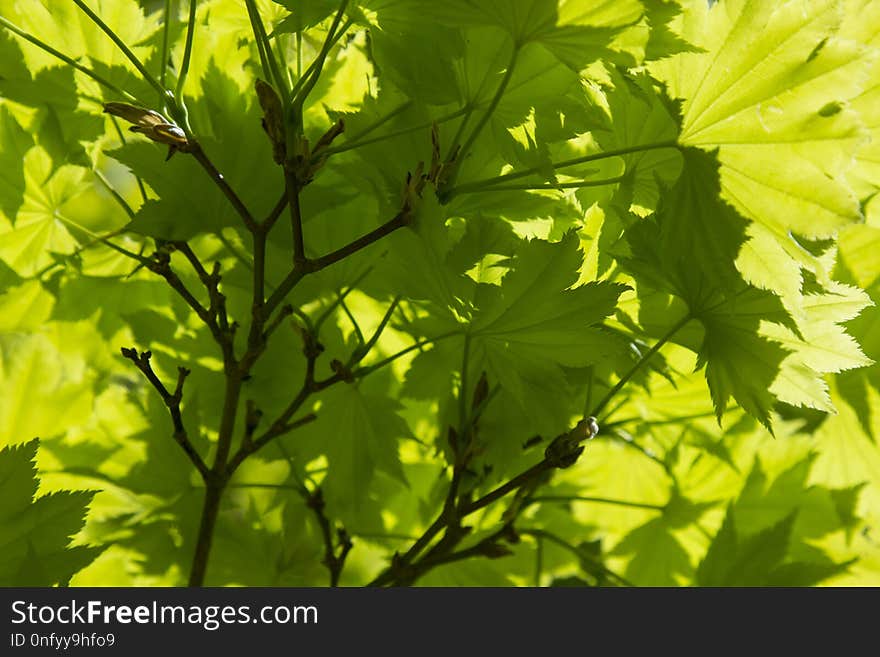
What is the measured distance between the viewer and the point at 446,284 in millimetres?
683

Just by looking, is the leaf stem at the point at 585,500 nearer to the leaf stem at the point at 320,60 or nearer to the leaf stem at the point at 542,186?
the leaf stem at the point at 542,186

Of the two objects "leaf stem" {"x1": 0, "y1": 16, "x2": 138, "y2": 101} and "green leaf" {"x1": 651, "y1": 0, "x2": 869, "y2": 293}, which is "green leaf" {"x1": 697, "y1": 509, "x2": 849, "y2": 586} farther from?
"leaf stem" {"x1": 0, "y1": 16, "x2": 138, "y2": 101}

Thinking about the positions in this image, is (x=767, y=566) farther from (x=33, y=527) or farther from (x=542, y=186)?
(x=33, y=527)

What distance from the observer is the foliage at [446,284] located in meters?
0.64

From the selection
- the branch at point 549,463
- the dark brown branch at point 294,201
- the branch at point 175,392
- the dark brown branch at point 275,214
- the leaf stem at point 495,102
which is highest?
the leaf stem at point 495,102

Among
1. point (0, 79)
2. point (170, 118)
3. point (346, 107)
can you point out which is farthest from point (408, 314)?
point (0, 79)

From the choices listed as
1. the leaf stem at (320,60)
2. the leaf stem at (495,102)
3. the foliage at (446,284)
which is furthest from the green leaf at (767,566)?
the leaf stem at (320,60)

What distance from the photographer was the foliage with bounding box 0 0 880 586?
2.08 ft

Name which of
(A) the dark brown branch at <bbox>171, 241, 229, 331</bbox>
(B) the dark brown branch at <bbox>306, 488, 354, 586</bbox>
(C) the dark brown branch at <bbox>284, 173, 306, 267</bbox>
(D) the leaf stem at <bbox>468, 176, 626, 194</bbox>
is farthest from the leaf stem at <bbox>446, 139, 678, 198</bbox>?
(B) the dark brown branch at <bbox>306, 488, 354, 586</bbox>

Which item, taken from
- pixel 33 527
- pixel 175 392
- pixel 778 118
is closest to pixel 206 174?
pixel 175 392

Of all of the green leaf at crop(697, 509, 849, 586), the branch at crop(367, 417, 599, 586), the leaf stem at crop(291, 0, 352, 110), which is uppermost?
the leaf stem at crop(291, 0, 352, 110)

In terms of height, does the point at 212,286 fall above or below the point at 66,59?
below

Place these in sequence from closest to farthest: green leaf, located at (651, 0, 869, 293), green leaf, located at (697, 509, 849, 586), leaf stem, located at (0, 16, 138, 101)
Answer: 1. green leaf, located at (651, 0, 869, 293)
2. leaf stem, located at (0, 16, 138, 101)
3. green leaf, located at (697, 509, 849, 586)
